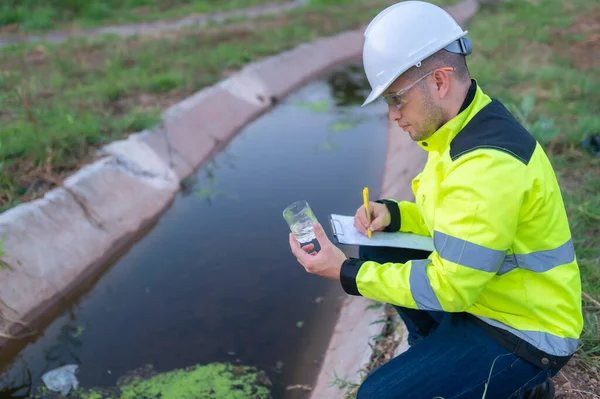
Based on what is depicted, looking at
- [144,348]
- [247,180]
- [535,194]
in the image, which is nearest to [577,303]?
[535,194]

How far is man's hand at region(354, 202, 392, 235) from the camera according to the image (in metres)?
2.17

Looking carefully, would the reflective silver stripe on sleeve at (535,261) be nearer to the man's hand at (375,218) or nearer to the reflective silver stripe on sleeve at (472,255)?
the reflective silver stripe on sleeve at (472,255)

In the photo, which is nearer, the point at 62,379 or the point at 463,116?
the point at 463,116

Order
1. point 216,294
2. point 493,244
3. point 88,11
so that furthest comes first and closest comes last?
point 88,11
point 216,294
point 493,244

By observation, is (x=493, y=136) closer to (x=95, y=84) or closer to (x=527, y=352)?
(x=527, y=352)

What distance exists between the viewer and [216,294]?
Answer: 12.0ft

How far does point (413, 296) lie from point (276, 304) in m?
2.07

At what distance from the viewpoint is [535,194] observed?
155 cm

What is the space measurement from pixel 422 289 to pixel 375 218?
0.62 m

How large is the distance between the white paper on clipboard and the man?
295 mm

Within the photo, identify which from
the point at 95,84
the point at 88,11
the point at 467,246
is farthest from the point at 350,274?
the point at 88,11

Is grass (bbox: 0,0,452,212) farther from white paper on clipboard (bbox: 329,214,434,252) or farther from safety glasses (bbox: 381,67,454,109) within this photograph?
safety glasses (bbox: 381,67,454,109)

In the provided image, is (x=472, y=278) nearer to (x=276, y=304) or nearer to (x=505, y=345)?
(x=505, y=345)

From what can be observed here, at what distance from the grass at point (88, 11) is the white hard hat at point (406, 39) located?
12729mm
